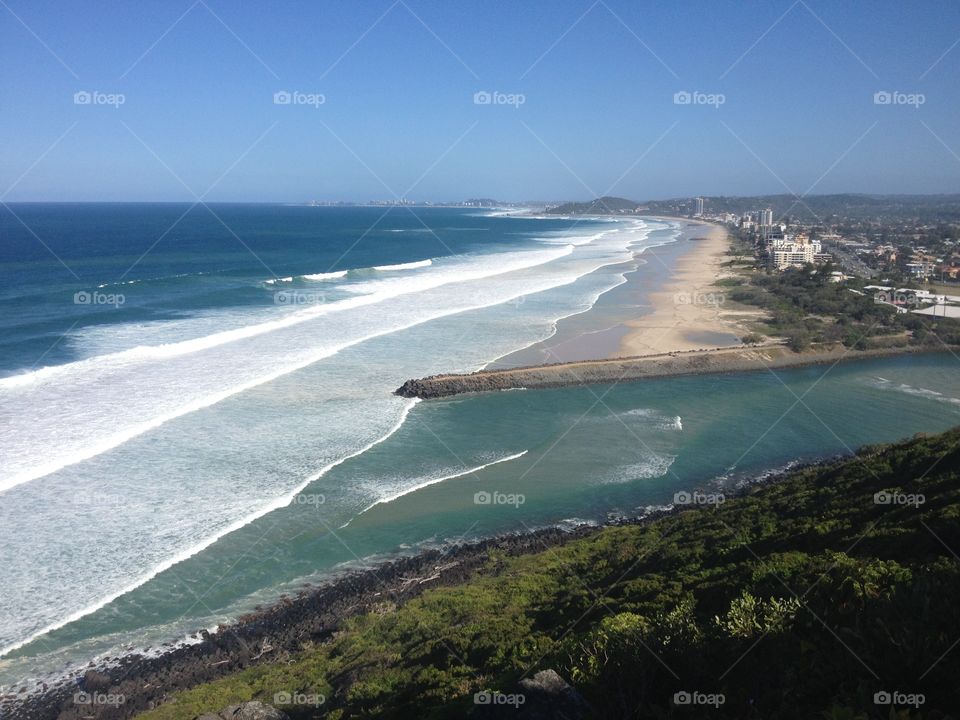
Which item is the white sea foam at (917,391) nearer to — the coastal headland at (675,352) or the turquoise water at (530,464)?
the turquoise water at (530,464)

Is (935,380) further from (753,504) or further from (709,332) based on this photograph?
(753,504)

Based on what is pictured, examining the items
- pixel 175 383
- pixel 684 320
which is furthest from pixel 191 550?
pixel 684 320

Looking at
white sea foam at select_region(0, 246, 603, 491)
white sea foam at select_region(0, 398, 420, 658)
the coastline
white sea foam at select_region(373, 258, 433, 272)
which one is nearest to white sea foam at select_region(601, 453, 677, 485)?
white sea foam at select_region(0, 398, 420, 658)

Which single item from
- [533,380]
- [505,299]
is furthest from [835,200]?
[533,380]

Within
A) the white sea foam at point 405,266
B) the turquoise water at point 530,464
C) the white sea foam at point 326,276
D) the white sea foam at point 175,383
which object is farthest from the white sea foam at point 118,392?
the white sea foam at point 405,266

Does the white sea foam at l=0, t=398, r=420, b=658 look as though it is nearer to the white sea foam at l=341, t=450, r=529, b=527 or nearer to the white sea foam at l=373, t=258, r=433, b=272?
the white sea foam at l=341, t=450, r=529, b=527

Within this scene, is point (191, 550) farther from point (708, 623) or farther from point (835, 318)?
point (835, 318)
